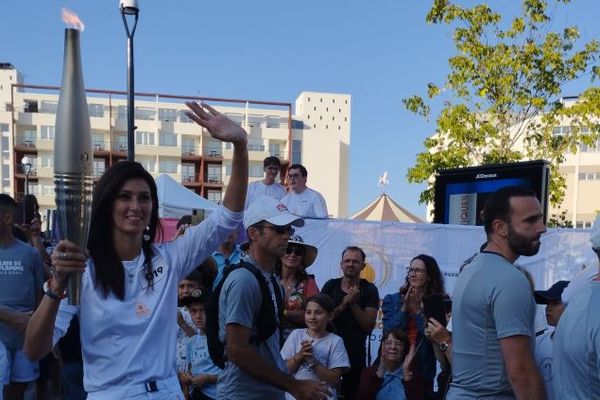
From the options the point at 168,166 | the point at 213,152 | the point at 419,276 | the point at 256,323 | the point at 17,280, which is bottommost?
the point at 17,280

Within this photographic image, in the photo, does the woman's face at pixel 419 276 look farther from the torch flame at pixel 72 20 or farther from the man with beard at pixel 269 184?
the torch flame at pixel 72 20

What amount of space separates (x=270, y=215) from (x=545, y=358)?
168cm

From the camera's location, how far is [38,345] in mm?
1818

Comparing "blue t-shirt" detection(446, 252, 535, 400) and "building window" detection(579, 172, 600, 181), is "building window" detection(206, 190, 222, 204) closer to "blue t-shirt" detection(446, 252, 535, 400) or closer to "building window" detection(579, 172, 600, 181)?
"building window" detection(579, 172, 600, 181)

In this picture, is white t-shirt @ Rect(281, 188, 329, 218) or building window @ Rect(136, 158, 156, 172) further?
building window @ Rect(136, 158, 156, 172)

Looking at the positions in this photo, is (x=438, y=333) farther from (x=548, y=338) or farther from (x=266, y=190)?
(x=266, y=190)

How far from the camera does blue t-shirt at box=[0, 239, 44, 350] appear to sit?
4.74m

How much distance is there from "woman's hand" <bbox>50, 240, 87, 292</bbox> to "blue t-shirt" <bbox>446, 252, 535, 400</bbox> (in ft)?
5.92

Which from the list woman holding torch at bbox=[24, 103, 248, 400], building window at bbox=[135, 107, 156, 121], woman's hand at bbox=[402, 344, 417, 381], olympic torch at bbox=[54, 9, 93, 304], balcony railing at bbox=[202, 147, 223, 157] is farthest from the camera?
balcony railing at bbox=[202, 147, 223, 157]

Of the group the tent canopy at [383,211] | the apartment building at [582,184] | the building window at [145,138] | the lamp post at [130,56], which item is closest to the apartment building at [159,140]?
the building window at [145,138]

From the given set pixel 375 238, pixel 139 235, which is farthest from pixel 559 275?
pixel 139 235

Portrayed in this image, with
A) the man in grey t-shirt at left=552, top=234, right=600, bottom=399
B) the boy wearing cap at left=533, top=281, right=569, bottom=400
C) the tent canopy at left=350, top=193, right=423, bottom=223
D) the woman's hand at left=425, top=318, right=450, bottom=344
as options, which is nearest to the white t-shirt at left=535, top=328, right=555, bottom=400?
the boy wearing cap at left=533, top=281, right=569, bottom=400

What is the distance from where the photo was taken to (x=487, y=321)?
8.31 ft

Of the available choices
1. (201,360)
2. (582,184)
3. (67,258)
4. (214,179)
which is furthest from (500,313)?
(214,179)
